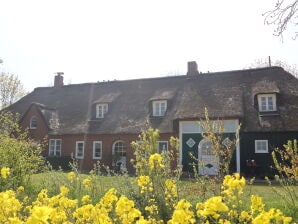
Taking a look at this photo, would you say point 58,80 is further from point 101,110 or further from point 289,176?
point 289,176

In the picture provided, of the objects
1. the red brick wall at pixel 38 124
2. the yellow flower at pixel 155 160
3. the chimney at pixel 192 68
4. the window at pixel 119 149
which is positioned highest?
the chimney at pixel 192 68

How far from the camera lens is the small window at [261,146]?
23250mm

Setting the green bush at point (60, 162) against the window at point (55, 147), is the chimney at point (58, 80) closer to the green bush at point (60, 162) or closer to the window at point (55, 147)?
the window at point (55, 147)

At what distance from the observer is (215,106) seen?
25672 millimetres

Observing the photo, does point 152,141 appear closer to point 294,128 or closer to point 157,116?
point 294,128

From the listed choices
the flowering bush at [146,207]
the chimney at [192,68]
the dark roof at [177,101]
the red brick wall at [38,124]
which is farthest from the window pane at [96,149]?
the flowering bush at [146,207]

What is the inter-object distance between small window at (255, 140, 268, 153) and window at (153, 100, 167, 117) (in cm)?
732

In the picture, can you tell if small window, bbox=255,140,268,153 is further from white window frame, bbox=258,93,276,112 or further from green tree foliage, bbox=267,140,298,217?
green tree foliage, bbox=267,140,298,217

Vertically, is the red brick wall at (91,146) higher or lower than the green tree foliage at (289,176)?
higher

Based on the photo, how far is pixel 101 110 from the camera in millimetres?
31500

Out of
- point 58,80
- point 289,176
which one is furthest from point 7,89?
point 289,176

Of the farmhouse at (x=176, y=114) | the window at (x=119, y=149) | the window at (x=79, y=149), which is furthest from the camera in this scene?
the window at (x=79, y=149)

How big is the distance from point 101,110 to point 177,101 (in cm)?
681

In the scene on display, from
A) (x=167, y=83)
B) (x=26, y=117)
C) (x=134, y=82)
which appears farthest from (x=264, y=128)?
(x=26, y=117)
